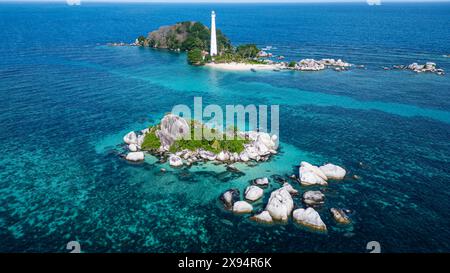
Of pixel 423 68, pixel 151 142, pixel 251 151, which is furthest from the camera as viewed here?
pixel 423 68

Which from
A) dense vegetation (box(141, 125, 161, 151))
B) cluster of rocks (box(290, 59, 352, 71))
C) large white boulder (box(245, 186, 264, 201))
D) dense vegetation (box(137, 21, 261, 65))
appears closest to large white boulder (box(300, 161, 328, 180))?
large white boulder (box(245, 186, 264, 201))

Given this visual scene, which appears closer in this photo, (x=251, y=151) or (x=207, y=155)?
(x=207, y=155)

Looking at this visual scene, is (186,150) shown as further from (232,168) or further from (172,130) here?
(232,168)

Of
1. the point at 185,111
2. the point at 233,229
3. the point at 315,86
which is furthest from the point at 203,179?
the point at 315,86

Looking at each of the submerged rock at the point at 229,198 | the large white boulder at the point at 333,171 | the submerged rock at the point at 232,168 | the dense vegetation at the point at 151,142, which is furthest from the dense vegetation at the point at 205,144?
the large white boulder at the point at 333,171

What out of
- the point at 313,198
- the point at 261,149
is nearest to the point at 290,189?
the point at 313,198

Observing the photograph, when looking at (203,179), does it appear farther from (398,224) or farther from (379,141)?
(379,141)
